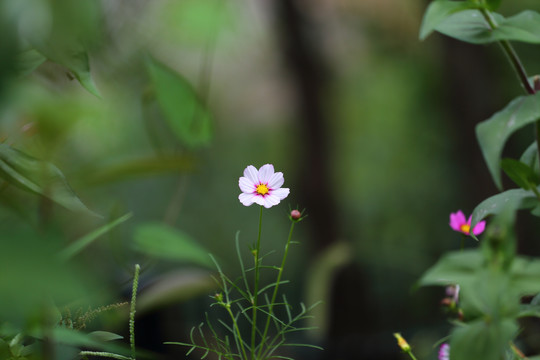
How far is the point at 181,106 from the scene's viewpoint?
0.58 m

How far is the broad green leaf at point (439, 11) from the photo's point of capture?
1.09 ft

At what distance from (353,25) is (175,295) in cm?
193

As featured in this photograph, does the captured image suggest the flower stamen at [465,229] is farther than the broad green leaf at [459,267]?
Yes

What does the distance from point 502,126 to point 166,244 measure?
0.92 feet

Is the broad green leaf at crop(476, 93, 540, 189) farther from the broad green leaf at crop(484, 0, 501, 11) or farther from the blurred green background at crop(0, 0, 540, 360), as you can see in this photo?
the blurred green background at crop(0, 0, 540, 360)

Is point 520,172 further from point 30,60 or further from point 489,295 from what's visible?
point 30,60

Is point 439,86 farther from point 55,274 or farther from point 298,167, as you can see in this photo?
point 55,274

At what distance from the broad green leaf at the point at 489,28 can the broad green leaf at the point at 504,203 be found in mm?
95

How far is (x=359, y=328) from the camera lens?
74.4 inches

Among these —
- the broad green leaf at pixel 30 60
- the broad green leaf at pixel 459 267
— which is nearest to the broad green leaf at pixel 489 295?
the broad green leaf at pixel 459 267

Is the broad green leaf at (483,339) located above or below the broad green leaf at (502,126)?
below

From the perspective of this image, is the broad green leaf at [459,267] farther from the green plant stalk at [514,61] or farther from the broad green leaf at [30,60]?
the broad green leaf at [30,60]

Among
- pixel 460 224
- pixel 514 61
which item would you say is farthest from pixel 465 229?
pixel 514 61

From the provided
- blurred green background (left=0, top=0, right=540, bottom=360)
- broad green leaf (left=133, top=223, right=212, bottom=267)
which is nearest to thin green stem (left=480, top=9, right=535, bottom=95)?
broad green leaf (left=133, top=223, right=212, bottom=267)
